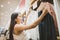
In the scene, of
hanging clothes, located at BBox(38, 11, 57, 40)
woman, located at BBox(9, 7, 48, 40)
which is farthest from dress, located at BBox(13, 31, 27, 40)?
hanging clothes, located at BBox(38, 11, 57, 40)

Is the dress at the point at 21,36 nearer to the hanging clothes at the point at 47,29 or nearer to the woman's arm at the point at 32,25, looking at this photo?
the woman's arm at the point at 32,25

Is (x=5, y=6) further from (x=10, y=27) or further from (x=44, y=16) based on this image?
(x=44, y=16)

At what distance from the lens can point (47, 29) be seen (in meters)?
1.55

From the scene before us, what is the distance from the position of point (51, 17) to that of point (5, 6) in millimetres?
1177

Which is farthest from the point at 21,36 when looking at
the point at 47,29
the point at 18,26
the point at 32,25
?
the point at 47,29

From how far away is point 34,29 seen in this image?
1685 mm

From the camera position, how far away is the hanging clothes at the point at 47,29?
1.53 metres

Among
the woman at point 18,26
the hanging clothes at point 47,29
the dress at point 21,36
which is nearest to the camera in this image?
the hanging clothes at point 47,29

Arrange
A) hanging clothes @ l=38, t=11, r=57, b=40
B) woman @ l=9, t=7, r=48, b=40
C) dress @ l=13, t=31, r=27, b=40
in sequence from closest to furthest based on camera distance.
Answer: hanging clothes @ l=38, t=11, r=57, b=40, woman @ l=9, t=7, r=48, b=40, dress @ l=13, t=31, r=27, b=40

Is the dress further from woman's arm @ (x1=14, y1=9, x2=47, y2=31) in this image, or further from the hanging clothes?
the hanging clothes

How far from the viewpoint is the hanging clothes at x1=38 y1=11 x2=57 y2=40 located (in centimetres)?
153

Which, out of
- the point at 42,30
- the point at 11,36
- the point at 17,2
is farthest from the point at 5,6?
the point at 42,30

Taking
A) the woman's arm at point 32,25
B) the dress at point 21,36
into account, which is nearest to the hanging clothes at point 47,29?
the woman's arm at point 32,25

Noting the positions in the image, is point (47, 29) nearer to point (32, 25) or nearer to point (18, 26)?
point (32, 25)
